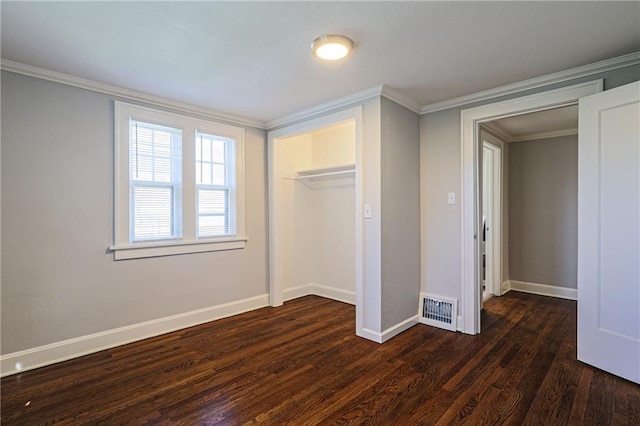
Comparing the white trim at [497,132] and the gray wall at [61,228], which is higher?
the white trim at [497,132]

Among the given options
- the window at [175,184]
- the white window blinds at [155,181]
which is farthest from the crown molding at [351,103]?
the white window blinds at [155,181]

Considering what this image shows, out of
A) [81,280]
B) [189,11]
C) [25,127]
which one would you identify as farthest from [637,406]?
[25,127]

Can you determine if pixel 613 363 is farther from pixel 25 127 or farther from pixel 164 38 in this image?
pixel 25 127

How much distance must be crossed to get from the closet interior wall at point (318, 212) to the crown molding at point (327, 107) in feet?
1.02

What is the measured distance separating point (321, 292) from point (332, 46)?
3.34 metres

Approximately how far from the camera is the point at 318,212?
4688 millimetres

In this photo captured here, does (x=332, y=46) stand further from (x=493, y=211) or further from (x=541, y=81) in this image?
(x=493, y=211)

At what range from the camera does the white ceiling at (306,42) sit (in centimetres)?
183

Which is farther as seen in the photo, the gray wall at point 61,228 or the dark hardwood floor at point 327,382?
the gray wall at point 61,228

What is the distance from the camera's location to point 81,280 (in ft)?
9.12

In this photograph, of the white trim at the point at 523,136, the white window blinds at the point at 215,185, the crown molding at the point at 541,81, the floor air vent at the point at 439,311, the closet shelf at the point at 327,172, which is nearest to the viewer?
the crown molding at the point at 541,81

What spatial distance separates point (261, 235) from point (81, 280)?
1.89m

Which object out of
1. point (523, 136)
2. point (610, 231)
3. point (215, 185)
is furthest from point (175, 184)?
point (523, 136)

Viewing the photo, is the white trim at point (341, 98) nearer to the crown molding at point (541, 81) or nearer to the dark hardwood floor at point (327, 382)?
the crown molding at point (541, 81)
